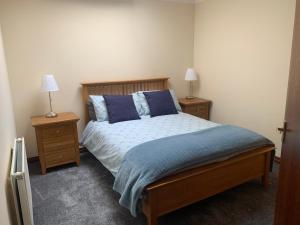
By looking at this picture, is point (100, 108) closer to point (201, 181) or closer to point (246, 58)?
point (201, 181)

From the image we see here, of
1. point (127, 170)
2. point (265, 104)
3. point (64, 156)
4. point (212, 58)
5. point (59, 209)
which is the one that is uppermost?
point (212, 58)

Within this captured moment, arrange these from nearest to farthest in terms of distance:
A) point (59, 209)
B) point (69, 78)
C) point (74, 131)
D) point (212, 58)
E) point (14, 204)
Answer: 1. point (14, 204)
2. point (59, 209)
3. point (74, 131)
4. point (69, 78)
5. point (212, 58)

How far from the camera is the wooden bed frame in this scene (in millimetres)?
1865

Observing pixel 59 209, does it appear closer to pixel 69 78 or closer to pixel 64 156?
pixel 64 156

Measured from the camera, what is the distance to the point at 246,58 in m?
3.35

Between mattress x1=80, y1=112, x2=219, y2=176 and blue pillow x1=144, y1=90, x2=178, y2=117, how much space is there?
0.10m

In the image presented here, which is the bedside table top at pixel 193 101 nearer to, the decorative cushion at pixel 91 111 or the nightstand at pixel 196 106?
the nightstand at pixel 196 106

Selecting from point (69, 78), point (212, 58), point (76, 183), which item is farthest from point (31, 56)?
point (212, 58)

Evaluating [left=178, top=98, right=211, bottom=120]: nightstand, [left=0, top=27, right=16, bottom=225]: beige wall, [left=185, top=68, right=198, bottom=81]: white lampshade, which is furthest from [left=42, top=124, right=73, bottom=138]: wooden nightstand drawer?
[left=185, top=68, right=198, bottom=81]: white lampshade

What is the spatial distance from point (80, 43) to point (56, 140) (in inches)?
55.4

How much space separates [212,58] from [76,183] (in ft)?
9.43

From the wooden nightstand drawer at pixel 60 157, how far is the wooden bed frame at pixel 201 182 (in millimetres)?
1533

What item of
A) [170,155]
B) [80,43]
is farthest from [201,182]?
[80,43]

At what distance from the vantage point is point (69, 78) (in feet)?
11.0
